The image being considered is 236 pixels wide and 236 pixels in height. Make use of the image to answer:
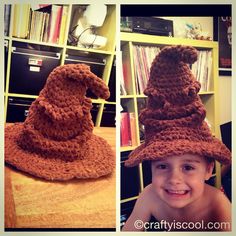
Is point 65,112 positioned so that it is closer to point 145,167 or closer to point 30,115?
point 30,115

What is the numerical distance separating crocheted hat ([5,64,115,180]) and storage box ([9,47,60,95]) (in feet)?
0.16

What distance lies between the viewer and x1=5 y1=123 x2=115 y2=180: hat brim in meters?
1.49

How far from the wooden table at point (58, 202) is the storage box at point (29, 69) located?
41 cm

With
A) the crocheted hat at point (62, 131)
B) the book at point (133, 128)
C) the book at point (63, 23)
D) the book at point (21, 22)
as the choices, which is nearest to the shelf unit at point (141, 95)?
the book at point (133, 128)

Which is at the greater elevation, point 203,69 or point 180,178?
point 203,69

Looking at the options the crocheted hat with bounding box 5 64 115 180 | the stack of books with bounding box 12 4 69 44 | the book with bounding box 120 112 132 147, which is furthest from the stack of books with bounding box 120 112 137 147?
the stack of books with bounding box 12 4 69 44

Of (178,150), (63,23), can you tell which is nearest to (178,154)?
(178,150)

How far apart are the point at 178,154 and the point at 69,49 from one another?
0.75 meters

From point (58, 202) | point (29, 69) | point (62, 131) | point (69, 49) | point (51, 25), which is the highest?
point (51, 25)

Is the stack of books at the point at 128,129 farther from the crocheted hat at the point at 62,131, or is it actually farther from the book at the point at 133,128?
the crocheted hat at the point at 62,131

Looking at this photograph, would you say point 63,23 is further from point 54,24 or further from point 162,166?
point 162,166

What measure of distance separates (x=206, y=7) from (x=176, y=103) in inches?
20.0

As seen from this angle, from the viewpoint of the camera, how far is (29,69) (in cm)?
155

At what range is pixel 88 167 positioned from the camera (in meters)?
1.52
